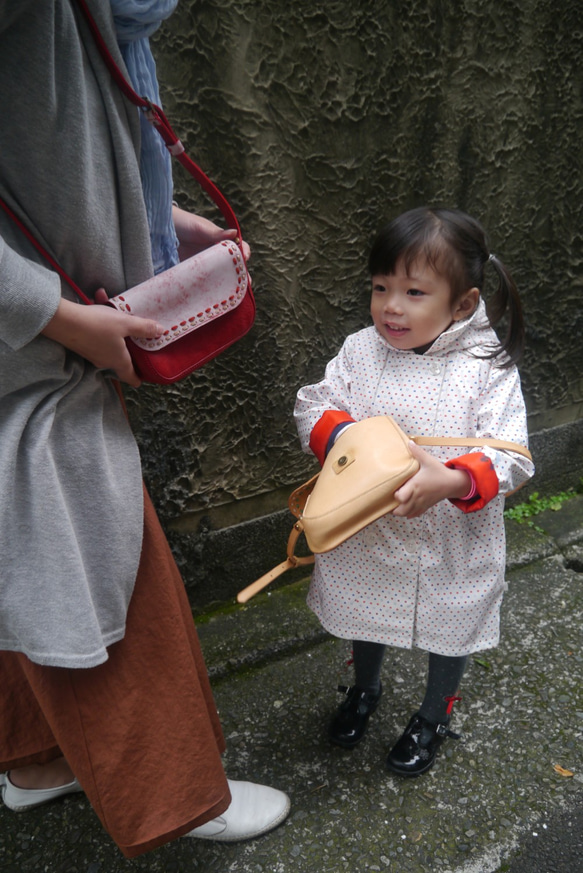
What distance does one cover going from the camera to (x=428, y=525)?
1.48 meters

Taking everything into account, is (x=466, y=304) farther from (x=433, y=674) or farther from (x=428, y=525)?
(x=433, y=674)

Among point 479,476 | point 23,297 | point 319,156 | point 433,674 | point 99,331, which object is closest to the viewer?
point 23,297

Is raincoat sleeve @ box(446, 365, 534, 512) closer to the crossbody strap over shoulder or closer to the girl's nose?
the girl's nose

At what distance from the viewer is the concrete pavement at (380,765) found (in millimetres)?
1510

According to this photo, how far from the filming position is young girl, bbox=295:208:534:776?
1.37m

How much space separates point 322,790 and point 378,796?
15 centimetres

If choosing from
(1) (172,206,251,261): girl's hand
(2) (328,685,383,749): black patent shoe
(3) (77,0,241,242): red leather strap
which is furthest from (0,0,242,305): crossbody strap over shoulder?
(2) (328,685,383,749): black patent shoe

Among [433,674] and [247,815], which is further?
[433,674]

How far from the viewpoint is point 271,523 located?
230 centimetres

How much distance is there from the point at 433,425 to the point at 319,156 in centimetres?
100

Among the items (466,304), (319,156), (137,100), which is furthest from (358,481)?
(319,156)

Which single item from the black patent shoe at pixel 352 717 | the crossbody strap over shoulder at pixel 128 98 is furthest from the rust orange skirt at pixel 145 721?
the black patent shoe at pixel 352 717

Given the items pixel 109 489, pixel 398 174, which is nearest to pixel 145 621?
pixel 109 489

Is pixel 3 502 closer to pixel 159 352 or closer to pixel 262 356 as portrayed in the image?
pixel 159 352
